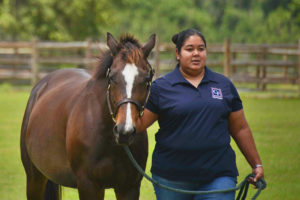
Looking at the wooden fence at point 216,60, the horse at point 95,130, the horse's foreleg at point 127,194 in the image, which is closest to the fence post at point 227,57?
the wooden fence at point 216,60

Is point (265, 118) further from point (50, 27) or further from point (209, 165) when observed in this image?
point (50, 27)

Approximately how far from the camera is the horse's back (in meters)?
4.84

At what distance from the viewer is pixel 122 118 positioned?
139 inches

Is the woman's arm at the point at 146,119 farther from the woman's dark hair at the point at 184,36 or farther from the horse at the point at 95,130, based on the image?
the woman's dark hair at the point at 184,36

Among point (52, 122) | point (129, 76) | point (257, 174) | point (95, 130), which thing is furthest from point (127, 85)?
point (52, 122)

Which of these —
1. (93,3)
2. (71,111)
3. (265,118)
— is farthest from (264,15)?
(71,111)

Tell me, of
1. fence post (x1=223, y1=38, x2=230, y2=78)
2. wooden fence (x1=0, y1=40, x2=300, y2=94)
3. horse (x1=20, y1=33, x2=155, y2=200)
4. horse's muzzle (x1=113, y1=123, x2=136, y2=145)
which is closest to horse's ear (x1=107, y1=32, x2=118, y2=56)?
horse (x1=20, y1=33, x2=155, y2=200)

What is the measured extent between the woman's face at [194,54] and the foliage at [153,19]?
1.84 m

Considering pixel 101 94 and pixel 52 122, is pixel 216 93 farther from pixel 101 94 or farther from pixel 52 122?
pixel 52 122

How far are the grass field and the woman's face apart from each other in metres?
3.24

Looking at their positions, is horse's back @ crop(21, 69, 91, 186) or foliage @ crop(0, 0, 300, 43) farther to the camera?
foliage @ crop(0, 0, 300, 43)

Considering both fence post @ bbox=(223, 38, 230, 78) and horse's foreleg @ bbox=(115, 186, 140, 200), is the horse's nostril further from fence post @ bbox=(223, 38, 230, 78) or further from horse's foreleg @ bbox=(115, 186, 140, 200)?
fence post @ bbox=(223, 38, 230, 78)

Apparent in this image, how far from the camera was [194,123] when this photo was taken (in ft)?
12.3

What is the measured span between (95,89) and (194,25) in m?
61.2
